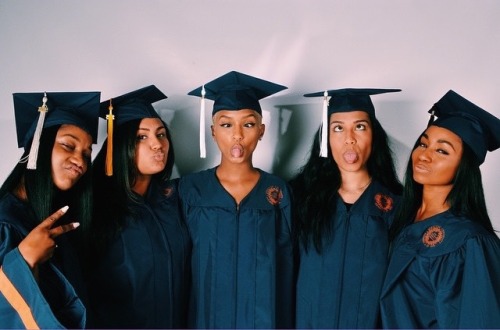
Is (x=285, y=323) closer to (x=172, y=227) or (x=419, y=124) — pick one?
(x=172, y=227)

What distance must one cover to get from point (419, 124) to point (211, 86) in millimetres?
1191

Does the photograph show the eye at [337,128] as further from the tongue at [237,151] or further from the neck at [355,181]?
the tongue at [237,151]

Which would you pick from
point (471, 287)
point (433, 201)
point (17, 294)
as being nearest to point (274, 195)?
point (433, 201)

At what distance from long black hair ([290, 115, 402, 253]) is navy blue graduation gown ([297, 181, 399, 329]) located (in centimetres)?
4

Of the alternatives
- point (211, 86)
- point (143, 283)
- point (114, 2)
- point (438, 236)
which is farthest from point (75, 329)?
point (114, 2)

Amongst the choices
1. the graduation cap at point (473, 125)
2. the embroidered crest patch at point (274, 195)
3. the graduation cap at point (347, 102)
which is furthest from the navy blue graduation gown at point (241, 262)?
the graduation cap at point (473, 125)

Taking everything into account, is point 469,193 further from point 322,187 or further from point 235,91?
point 235,91

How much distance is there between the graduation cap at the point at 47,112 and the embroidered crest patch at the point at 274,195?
31.0 inches

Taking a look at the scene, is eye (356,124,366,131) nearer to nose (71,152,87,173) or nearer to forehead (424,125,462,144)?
forehead (424,125,462,144)

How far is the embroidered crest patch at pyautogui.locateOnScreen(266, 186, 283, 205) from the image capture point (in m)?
2.25

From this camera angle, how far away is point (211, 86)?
2297 mm

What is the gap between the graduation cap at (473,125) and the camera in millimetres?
1887

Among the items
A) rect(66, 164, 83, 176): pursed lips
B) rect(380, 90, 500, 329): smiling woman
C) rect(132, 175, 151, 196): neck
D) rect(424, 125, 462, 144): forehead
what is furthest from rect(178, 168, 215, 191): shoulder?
rect(424, 125, 462, 144): forehead

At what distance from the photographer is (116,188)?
214 cm
